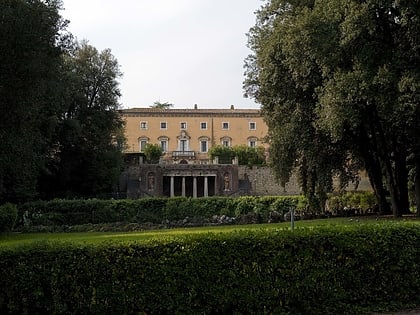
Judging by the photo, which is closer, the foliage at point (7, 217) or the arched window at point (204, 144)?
the foliage at point (7, 217)

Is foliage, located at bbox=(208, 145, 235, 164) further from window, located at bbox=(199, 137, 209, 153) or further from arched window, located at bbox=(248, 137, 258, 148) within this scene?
arched window, located at bbox=(248, 137, 258, 148)

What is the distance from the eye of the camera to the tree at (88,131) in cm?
4749

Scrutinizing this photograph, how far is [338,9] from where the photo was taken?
73.6ft

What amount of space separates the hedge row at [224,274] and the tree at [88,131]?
130 feet

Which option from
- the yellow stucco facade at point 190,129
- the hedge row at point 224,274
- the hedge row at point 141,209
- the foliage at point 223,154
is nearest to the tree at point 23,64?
the hedge row at point 141,209

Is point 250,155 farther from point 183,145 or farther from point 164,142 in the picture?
point 164,142

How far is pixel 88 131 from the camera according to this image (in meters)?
49.2

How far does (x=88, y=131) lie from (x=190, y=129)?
132 ft

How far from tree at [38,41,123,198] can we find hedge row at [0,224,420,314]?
130ft

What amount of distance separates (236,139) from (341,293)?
80.1 m

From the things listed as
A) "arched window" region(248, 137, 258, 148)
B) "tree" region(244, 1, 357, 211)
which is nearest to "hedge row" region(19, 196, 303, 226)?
"tree" region(244, 1, 357, 211)

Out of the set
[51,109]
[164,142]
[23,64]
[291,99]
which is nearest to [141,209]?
[51,109]

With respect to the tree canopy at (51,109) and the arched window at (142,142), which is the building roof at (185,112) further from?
the tree canopy at (51,109)

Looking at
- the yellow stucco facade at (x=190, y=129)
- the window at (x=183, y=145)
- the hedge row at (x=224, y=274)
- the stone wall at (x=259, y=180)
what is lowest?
the hedge row at (x=224, y=274)
